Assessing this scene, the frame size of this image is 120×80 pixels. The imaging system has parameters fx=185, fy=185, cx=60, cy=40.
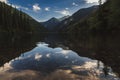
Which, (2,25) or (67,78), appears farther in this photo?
(2,25)

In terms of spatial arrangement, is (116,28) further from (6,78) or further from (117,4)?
(6,78)

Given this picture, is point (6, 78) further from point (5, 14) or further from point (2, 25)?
point (5, 14)

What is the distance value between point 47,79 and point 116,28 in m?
60.7

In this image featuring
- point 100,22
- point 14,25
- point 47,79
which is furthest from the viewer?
point 14,25

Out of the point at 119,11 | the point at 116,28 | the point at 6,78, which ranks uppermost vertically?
the point at 119,11

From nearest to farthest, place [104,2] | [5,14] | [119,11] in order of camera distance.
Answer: [119,11] < [104,2] < [5,14]

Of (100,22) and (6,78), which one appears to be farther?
(100,22)

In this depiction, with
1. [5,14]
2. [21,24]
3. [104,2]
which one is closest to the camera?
[104,2]

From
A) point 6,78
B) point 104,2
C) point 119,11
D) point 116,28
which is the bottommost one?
point 6,78

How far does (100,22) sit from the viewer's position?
81625 mm

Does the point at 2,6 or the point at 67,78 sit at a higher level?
the point at 2,6

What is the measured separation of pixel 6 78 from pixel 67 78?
131 inches

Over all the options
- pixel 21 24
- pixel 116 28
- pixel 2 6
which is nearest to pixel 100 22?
pixel 116 28

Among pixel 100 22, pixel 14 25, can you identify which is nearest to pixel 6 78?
pixel 100 22
